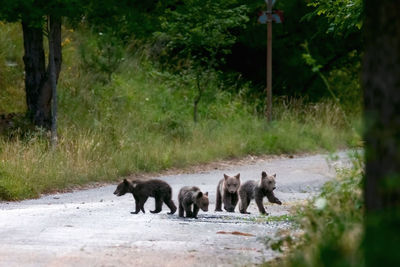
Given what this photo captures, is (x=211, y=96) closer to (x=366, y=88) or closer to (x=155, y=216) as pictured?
(x=155, y=216)

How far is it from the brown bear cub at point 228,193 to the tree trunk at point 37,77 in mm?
7986

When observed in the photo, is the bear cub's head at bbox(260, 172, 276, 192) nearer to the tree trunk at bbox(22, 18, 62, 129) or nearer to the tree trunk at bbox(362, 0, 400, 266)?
the tree trunk at bbox(362, 0, 400, 266)

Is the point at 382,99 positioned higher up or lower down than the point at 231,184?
higher up

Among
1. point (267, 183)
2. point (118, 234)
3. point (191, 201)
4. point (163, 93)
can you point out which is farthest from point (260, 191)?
point (163, 93)

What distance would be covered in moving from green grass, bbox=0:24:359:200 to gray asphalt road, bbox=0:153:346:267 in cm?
133

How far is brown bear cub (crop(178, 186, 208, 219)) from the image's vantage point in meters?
11.6

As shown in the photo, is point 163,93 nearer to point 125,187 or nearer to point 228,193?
point 228,193

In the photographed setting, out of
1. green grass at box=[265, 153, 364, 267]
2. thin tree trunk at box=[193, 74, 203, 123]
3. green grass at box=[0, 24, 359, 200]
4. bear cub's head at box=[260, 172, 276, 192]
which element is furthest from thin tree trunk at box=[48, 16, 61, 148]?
green grass at box=[265, 153, 364, 267]

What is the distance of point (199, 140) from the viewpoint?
20.5 metres

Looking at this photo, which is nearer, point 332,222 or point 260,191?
point 332,222

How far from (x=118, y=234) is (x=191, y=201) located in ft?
7.45

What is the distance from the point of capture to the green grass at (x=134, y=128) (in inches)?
627

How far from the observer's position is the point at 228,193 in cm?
1306

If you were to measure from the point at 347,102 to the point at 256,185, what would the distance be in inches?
641
